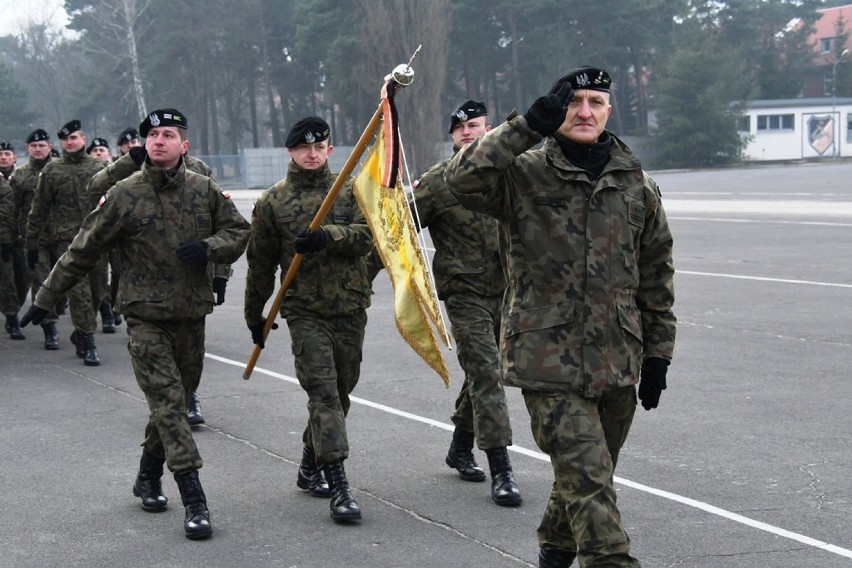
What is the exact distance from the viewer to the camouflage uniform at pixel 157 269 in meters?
6.45

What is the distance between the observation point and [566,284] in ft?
15.1

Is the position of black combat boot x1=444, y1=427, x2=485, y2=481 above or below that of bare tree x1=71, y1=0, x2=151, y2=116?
below

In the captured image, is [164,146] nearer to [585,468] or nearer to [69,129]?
[585,468]

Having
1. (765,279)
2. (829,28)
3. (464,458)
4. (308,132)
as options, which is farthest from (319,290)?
(829,28)

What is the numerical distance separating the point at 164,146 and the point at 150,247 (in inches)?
20.8

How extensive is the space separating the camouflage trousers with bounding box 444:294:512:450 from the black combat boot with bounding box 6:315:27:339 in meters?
7.87

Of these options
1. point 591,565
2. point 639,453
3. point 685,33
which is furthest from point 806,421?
point 685,33

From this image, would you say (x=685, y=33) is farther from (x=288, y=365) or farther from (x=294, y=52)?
(x=288, y=365)

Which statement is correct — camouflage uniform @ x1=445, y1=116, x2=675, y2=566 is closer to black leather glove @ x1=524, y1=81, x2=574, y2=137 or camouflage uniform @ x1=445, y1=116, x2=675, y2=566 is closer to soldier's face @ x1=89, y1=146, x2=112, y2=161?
black leather glove @ x1=524, y1=81, x2=574, y2=137

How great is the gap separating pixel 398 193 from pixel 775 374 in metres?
5.35

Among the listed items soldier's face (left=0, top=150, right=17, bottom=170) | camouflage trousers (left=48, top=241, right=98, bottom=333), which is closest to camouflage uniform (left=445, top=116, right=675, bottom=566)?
camouflage trousers (left=48, top=241, right=98, bottom=333)

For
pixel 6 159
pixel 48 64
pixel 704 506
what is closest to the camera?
pixel 704 506

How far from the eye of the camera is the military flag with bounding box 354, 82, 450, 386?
5.30 meters

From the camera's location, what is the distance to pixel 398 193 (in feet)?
18.5
